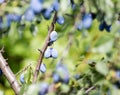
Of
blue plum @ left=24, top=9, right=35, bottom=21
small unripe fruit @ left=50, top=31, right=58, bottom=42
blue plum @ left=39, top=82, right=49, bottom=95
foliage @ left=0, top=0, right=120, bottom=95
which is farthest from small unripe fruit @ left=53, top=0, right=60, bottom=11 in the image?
blue plum @ left=24, top=9, right=35, bottom=21

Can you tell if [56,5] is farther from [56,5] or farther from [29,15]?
[29,15]

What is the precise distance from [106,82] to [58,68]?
129 mm

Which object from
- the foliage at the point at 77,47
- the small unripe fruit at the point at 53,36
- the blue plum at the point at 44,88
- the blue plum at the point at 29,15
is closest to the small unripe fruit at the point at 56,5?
the foliage at the point at 77,47

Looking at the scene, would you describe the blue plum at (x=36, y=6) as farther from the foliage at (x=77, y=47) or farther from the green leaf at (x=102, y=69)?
the green leaf at (x=102, y=69)

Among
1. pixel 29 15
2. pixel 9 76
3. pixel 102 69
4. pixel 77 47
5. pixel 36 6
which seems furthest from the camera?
pixel 29 15

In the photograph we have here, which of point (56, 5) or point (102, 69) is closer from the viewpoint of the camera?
point (102, 69)

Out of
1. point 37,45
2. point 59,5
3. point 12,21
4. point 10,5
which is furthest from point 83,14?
point 37,45

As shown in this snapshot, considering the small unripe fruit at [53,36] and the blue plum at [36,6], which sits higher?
the small unripe fruit at [53,36]

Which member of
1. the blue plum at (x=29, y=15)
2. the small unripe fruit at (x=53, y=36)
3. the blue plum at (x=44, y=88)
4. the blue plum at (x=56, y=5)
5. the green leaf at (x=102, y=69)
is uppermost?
the blue plum at (x=56, y=5)

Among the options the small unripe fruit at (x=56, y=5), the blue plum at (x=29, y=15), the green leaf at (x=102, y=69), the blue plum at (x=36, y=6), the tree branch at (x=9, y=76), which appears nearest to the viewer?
the green leaf at (x=102, y=69)

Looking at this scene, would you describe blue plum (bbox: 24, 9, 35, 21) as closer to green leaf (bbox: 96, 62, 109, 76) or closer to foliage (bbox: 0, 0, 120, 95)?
foliage (bbox: 0, 0, 120, 95)

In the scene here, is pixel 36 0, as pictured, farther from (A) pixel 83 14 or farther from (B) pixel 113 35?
(B) pixel 113 35

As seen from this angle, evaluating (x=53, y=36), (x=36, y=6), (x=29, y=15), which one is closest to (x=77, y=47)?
(x=53, y=36)

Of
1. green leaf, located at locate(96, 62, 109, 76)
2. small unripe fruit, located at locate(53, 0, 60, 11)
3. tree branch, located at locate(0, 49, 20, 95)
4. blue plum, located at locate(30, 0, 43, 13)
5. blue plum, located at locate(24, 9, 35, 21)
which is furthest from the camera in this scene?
blue plum, located at locate(24, 9, 35, 21)
